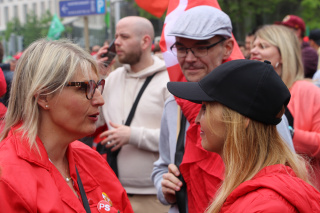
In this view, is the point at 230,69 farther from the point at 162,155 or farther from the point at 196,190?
the point at 162,155

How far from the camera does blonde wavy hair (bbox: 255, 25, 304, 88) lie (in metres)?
3.53

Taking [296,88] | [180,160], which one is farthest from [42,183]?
[296,88]

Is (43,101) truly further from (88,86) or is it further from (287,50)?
(287,50)

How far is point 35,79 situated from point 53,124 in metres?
0.26

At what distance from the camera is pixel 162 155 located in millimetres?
3109

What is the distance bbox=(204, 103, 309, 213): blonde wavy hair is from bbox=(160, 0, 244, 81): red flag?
48.8 inches

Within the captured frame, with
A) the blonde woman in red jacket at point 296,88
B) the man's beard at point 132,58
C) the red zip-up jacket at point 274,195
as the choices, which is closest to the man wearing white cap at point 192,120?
the red zip-up jacket at point 274,195

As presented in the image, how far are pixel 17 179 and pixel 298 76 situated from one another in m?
2.51

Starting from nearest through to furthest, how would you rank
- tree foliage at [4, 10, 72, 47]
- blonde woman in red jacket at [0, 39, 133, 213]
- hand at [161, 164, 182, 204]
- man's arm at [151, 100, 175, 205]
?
blonde woman in red jacket at [0, 39, 133, 213], hand at [161, 164, 182, 204], man's arm at [151, 100, 175, 205], tree foliage at [4, 10, 72, 47]

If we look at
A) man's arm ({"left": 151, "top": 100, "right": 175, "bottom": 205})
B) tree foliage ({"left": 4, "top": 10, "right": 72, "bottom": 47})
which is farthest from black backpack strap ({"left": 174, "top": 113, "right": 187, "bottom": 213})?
tree foliage ({"left": 4, "top": 10, "right": 72, "bottom": 47})

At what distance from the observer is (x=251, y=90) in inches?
71.7

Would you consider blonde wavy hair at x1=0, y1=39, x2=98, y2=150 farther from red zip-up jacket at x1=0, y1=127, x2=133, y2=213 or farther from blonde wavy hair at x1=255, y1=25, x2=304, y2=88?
blonde wavy hair at x1=255, y1=25, x2=304, y2=88

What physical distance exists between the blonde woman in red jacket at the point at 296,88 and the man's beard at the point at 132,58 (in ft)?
3.91

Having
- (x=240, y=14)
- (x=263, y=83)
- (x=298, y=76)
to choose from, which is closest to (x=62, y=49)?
(x=263, y=83)
